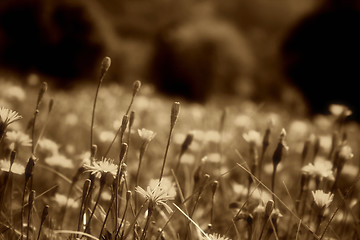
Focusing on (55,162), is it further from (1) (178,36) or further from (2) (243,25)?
(2) (243,25)

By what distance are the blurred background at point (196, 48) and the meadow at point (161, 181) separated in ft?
6.46

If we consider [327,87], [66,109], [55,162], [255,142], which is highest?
[327,87]

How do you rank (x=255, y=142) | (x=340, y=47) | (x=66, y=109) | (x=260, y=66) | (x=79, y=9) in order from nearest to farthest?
(x=255, y=142), (x=66, y=109), (x=79, y=9), (x=340, y=47), (x=260, y=66)

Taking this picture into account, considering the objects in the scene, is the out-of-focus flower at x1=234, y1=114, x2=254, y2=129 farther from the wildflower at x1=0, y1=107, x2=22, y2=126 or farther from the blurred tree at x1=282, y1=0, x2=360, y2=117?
the blurred tree at x1=282, y1=0, x2=360, y2=117

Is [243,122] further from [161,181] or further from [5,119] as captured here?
[5,119]

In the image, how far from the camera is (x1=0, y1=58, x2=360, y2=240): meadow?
794 mm

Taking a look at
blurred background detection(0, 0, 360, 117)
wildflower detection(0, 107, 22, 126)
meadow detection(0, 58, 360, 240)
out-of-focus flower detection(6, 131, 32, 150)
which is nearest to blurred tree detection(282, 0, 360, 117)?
blurred background detection(0, 0, 360, 117)

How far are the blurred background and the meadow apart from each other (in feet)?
6.46

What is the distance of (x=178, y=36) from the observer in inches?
234

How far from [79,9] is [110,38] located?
0.82m

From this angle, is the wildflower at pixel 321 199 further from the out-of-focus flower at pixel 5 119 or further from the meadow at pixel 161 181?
the out-of-focus flower at pixel 5 119

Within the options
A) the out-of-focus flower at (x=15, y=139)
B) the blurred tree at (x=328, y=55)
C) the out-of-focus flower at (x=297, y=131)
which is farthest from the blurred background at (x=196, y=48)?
the out-of-focus flower at (x=15, y=139)

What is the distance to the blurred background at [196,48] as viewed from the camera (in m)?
4.64

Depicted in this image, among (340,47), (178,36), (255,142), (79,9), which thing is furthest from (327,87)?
(255,142)
